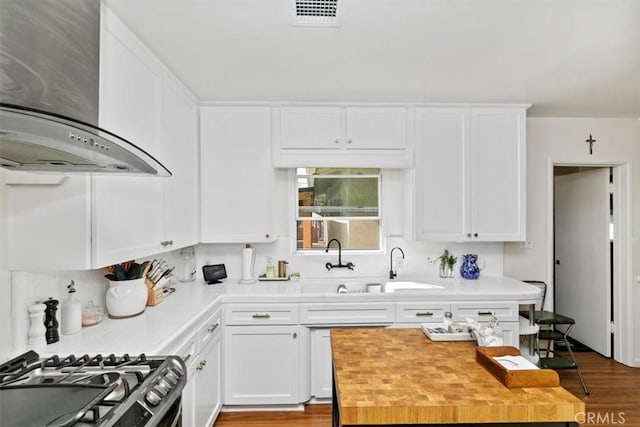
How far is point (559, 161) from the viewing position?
343 cm

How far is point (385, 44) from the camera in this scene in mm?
1921

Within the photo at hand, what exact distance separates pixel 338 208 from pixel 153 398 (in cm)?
251

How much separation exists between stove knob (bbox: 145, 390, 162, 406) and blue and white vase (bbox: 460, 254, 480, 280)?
2.85 metres

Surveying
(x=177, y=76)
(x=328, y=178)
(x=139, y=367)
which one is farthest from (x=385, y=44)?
(x=139, y=367)

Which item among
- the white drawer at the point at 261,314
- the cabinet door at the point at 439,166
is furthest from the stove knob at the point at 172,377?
the cabinet door at the point at 439,166

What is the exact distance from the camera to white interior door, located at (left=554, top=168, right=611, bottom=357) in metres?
3.63

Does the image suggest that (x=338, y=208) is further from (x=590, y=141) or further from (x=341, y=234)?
(x=590, y=141)

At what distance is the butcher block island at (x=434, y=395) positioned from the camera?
1128mm

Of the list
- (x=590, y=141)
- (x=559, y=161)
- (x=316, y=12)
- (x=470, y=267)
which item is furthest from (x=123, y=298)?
(x=590, y=141)

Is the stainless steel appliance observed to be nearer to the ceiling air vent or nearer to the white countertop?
the white countertop

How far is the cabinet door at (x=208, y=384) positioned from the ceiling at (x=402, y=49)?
1.86m

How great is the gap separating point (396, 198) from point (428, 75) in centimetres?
130

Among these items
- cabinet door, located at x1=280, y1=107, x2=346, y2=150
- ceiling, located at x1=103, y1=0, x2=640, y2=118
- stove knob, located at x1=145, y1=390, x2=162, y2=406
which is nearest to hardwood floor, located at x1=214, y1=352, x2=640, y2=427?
stove knob, located at x1=145, y1=390, x2=162, y2=406

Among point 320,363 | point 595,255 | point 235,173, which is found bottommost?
point 320,363
